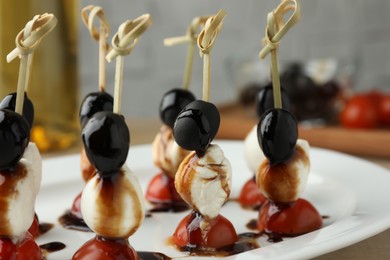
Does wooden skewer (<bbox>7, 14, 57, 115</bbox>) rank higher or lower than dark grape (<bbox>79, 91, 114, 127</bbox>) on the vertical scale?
higher

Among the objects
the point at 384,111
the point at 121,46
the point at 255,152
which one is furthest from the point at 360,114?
the point at 121,46

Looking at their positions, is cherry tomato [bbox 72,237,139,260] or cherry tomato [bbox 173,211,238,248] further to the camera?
cherry tomato [bbox 173,211,238,248]

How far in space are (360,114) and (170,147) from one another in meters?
0.82

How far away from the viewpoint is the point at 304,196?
139cm

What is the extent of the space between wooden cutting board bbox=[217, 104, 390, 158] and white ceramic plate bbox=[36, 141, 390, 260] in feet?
1.09

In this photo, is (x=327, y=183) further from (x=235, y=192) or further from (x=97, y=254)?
(x=97, y=254)

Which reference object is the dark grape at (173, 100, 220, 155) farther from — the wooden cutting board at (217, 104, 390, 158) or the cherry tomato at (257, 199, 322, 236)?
the wooden cutting board at (217, 104, 390, 158)

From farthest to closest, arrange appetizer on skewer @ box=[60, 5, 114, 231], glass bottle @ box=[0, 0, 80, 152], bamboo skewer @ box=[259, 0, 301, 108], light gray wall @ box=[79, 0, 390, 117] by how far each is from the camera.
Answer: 1. light gray wall @ box=[79, 0, 390, 117]
2. glass bottle @ box=[0, 0, 80, 152]
3. appetizer on skewer @ box=[60, 5, 114, 231]
4. bamboo skewer @ box=[259, 0, 301, 108]

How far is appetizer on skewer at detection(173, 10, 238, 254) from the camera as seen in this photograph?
1.04m

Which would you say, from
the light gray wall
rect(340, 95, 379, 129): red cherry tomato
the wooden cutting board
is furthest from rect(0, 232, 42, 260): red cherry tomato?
the light gray wall

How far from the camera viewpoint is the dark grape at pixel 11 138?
95cm

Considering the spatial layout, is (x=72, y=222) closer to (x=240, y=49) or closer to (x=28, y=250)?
(x=28, y=250)

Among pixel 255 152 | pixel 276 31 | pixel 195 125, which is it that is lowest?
pixel 255 152

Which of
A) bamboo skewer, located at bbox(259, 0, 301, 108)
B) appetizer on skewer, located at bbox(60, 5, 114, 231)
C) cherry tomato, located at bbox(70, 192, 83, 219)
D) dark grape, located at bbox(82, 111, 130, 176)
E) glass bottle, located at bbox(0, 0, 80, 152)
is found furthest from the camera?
glass bottle, located at bbox(0, 0, 80, 152)
